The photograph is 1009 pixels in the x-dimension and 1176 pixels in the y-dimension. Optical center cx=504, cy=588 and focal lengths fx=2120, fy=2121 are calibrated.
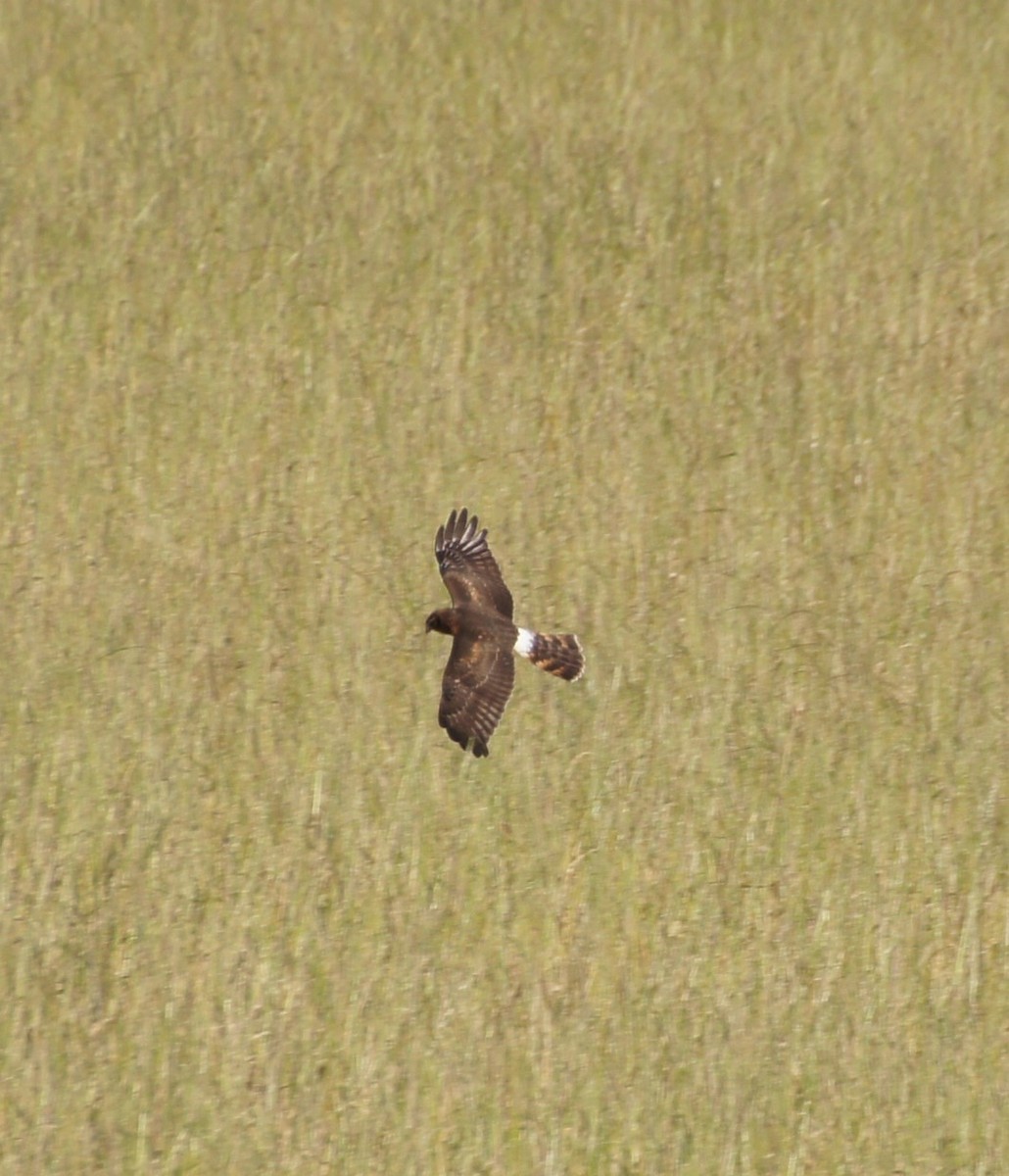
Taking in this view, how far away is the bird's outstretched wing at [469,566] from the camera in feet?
24.5

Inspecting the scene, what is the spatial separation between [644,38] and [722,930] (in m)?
7.78

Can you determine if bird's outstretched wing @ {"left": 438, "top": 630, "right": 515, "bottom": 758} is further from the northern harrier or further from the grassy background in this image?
the grassy background

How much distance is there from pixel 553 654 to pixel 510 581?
0.76 meters

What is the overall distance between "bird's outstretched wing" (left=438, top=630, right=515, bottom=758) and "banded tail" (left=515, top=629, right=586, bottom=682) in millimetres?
121

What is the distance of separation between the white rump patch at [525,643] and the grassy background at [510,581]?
0.52 feet

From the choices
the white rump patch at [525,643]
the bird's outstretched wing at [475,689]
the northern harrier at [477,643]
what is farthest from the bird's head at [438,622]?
the white rump patch at [525,643]

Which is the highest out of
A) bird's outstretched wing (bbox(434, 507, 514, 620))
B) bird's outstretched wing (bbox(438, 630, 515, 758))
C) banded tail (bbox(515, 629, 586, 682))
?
bird's outstretched wing (bbox(434, 507, 514, 620))

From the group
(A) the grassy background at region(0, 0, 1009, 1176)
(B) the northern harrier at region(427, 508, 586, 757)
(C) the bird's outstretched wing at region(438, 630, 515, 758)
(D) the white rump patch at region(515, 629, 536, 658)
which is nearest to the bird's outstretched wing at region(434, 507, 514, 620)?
(B) the northern harrier at region(427, 508, 586, 757)

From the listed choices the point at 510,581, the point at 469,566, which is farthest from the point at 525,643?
the point at 510,581

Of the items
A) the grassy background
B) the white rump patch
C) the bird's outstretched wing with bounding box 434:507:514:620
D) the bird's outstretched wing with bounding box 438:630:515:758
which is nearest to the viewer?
the grassy background

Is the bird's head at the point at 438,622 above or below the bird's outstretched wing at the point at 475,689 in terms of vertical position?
above

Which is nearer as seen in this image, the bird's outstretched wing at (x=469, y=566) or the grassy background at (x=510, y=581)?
the grassy background at (x=510, y=581)

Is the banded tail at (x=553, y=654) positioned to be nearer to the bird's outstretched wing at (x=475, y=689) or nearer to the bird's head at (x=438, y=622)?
the bird's outstretched wing at (x=475, y=689)

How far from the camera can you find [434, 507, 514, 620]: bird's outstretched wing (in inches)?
294
